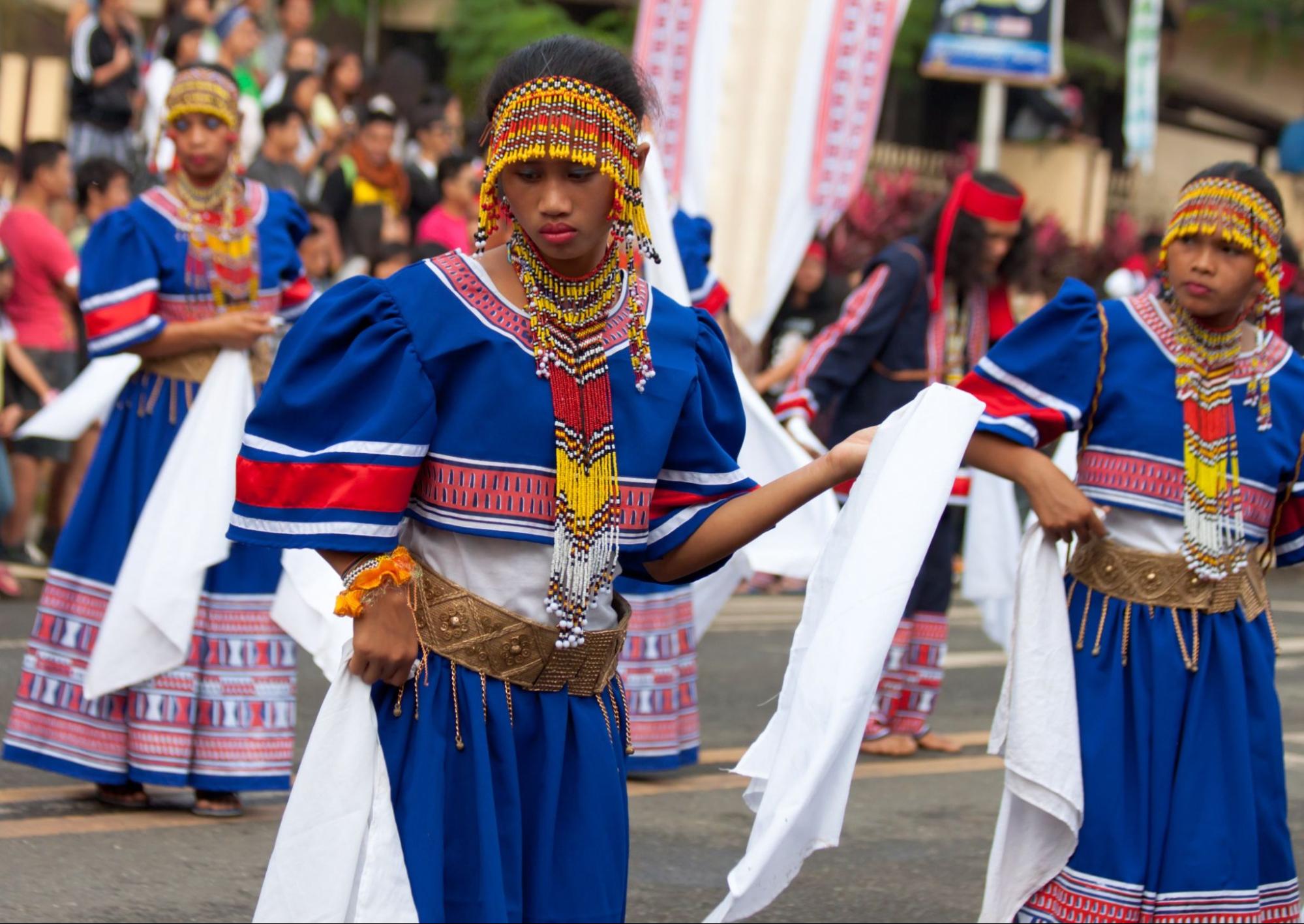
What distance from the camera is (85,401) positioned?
777 cm

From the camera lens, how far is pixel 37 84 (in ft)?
49.4

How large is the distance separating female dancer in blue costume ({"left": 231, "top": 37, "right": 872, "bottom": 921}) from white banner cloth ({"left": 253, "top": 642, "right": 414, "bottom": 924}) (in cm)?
5

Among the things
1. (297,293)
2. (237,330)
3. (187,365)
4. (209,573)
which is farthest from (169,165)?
(209,573)

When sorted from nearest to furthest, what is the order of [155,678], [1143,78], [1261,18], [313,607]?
[313,607] < [155,678] < [1143,78] < [1261,18]

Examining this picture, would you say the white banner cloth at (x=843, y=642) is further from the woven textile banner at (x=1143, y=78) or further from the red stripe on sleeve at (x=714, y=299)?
the woven textile banner at (x=1143, y=78)

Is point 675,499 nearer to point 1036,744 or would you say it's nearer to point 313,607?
point 313,607

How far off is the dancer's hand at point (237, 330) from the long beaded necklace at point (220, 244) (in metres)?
0.15

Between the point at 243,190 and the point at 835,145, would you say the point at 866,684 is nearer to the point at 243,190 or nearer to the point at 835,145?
the point at 243,190

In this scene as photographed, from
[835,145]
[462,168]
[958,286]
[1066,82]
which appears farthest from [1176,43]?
[958,286]

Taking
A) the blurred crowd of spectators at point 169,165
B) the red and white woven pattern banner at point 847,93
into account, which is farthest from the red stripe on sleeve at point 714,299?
the red and white woven pattern banner at point 847,93

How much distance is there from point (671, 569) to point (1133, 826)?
169 centimetres

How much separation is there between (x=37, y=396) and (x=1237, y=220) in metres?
7.40

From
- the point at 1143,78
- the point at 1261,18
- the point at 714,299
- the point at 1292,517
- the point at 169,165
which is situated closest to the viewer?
the point at 1292,517

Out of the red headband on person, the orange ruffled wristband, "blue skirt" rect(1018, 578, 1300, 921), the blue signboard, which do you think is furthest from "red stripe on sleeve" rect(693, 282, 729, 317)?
the blue signboard
